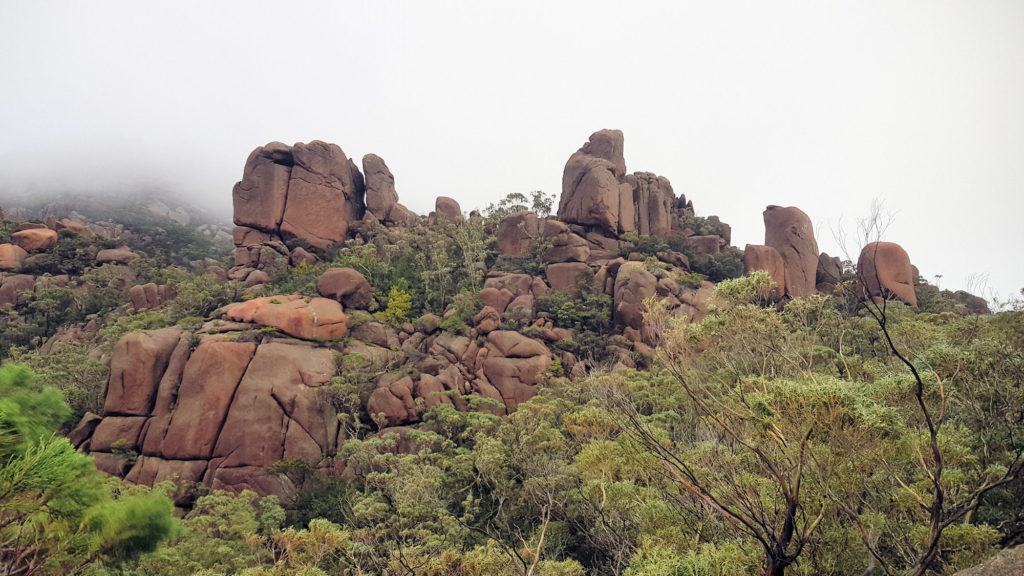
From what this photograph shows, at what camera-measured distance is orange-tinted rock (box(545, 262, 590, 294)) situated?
98.9 feet

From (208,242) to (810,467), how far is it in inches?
3119

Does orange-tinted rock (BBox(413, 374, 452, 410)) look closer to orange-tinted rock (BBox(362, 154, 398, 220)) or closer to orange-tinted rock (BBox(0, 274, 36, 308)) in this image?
orange-tinted rock (BBox(362, 154, 398, 220))

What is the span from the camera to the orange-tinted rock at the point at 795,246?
102 ft

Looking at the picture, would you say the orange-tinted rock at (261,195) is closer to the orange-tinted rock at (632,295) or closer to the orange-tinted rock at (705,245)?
the orange-tinted rock at (632,295)

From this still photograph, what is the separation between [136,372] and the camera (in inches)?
766

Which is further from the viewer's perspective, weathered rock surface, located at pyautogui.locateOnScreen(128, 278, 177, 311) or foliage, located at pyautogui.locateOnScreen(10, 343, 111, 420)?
weathered rock surface, located at pyautogui.locateOnScreen(128, 278, 177, 311)

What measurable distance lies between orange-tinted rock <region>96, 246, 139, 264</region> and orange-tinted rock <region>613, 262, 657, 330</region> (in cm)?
3635

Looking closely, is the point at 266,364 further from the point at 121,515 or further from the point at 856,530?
the point at 856,530

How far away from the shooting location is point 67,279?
3091 centimetres

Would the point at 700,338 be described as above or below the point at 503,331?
above

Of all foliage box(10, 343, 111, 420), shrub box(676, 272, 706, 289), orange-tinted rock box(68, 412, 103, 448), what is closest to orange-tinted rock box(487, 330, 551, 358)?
shrub box(676, 272, 706, 289)

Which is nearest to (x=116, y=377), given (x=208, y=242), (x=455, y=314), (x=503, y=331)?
(x=455, y=314)

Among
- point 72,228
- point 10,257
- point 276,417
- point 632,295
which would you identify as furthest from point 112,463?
point 72,228

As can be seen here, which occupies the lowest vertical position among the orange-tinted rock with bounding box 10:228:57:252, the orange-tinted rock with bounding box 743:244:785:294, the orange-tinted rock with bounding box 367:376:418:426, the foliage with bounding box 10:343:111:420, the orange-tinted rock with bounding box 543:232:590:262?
the foliage with bounding box 10:343:111:420
